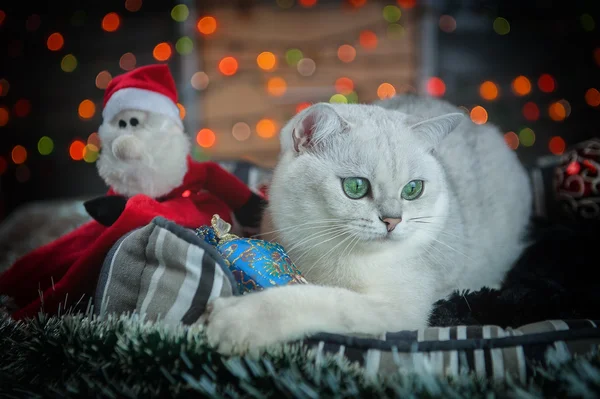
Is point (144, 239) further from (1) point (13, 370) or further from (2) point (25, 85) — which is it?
(2) point (25, 85)

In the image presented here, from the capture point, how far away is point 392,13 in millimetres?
3846

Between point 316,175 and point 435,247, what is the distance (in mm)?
396

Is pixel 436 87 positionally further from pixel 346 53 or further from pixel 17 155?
pixel 17 155

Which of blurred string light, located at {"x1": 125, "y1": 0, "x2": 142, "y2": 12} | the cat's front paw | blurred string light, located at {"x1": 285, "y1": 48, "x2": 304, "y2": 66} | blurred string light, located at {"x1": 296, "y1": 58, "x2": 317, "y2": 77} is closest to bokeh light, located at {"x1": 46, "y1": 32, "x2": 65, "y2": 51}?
blurred string light, located at {"x1": 125, "y1": 0, "x2": 142, "y2": 12}

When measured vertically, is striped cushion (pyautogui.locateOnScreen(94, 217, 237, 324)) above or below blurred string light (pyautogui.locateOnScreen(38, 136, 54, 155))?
below

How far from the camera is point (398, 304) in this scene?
1.11 meters

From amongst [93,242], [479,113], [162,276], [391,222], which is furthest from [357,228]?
[479,113]

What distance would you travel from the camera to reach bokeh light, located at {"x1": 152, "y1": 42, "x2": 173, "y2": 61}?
3.70 m

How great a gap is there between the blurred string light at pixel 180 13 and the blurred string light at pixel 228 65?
0.43 meters

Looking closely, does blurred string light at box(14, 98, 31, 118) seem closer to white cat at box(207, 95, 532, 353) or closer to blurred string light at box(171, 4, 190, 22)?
blurred string light at box(171, 4, 190, 22)

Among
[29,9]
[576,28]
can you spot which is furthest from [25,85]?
[576,28]

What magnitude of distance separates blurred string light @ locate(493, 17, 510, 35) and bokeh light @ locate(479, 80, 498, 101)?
0.40 m

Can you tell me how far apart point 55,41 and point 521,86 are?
3.71 metres

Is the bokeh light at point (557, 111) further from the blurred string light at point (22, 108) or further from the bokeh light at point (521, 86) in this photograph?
the blurred string light at point (22, 108)
